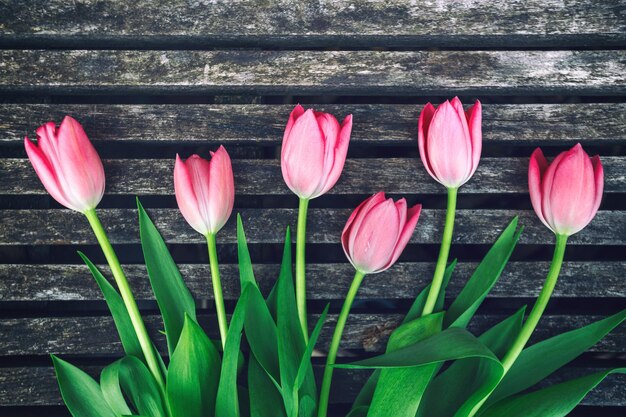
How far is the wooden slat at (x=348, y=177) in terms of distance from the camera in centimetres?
63

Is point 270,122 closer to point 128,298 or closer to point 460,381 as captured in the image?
point 128,298

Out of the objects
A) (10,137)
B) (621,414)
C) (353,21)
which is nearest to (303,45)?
(353,21)

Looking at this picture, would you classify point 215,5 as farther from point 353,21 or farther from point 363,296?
point 363,296

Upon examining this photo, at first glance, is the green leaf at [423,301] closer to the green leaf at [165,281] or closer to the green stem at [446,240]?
the green stem at [446,240]

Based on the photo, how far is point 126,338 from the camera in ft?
1.92

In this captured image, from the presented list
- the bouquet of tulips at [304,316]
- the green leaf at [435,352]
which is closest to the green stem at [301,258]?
the bouquet of tulips at [304,316]

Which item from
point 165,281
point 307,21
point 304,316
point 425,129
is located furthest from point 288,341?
point 307,21

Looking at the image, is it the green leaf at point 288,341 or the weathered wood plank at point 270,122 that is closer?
the green leaf at point 288,341

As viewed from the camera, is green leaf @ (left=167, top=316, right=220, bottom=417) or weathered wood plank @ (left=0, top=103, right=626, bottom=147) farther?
weathered wood plank @ (left=0, top=103, right=626, bottom=147)

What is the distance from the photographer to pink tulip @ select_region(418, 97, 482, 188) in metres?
0.52

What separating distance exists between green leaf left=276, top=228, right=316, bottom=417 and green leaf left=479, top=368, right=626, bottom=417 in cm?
19

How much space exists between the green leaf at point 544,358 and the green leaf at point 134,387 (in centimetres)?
34

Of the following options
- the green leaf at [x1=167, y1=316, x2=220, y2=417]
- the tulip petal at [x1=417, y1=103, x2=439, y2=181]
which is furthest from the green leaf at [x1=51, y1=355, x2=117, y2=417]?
the tulip petal at [x1=417, y1=103, x2=439, y2=181]

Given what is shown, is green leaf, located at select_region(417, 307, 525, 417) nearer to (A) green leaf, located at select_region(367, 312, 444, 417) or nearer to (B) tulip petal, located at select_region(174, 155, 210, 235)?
(A) green leaf, located at select_region(367, 312, 444, 417)
